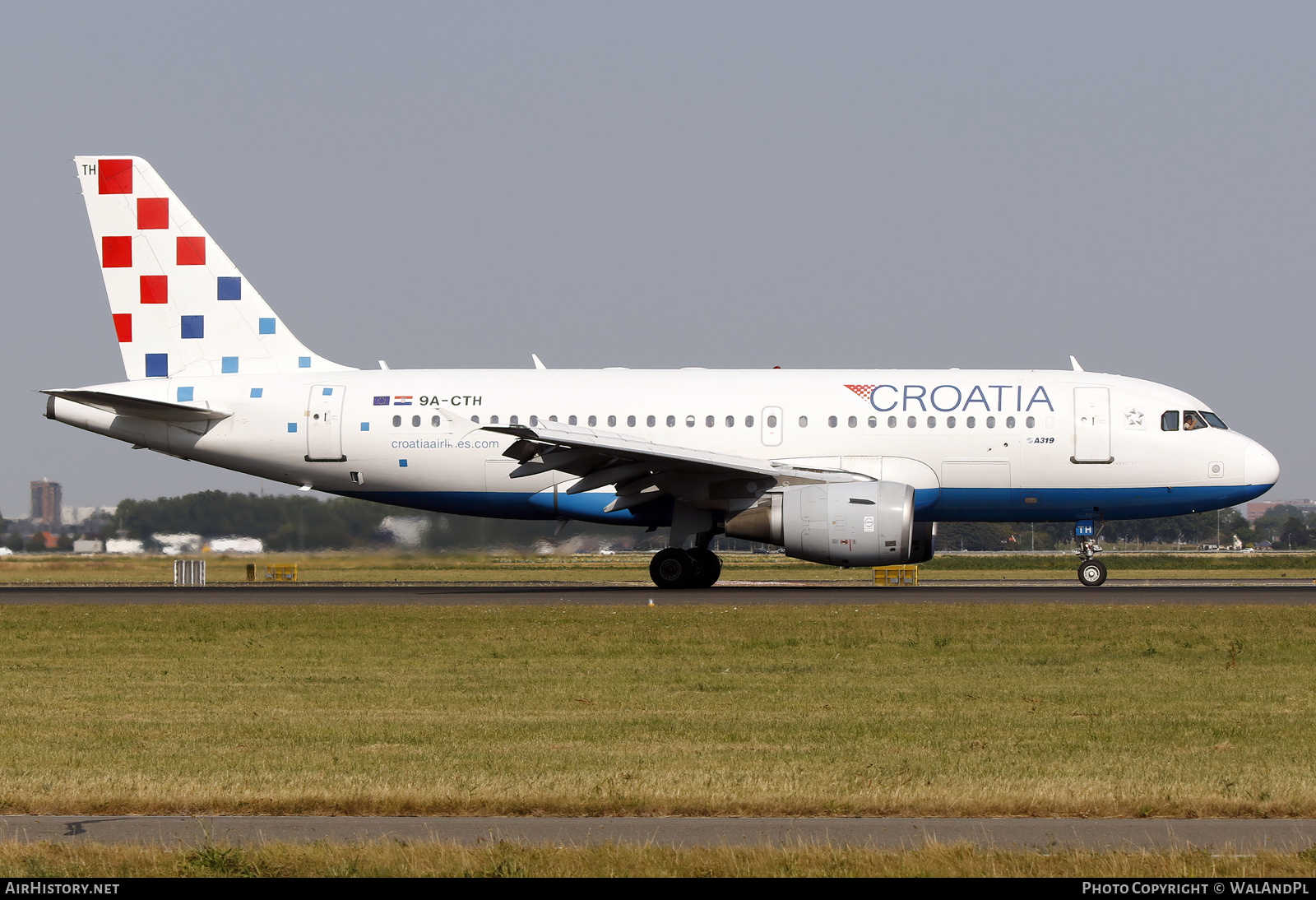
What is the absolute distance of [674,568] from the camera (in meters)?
26.8

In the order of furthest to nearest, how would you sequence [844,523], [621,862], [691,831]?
1. [844,523]
2. [691,831]
3. [621,862]

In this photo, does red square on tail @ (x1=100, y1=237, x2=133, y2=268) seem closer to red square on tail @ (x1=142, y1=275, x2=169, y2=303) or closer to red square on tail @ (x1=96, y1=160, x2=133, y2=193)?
red square on tail @ (x1=142, y1=275, x2=169, y2=303)

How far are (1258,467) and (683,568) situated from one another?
11.1 m

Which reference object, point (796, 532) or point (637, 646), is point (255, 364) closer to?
point (796, 532)

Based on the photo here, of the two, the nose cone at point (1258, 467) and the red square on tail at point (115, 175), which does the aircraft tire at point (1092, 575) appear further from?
the red square on tail at point (115, 175)

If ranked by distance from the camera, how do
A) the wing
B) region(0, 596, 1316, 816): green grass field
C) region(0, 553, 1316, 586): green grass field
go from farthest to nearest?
region(0, 553, 1316, 586): green grass field
the wing
region(0, 596, 1316, 816): green grass field

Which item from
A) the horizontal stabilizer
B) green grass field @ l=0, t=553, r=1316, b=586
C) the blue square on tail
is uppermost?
the blue square on tail

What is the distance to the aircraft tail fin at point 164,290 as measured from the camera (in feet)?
95.3

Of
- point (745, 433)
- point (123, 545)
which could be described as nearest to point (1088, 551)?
point (745, 433)

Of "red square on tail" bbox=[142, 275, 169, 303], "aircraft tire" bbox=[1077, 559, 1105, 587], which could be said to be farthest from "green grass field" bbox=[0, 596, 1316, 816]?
"red square on tail" bbox=[142, 275, 169, 303]

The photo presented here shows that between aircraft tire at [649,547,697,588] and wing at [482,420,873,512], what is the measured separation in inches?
44.0

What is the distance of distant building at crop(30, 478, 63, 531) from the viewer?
3938 centimetres

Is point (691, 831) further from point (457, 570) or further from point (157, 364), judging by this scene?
point (457, 570)

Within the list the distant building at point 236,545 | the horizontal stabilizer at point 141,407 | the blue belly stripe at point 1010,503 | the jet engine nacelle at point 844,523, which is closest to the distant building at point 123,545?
the distant building at point 236,545
